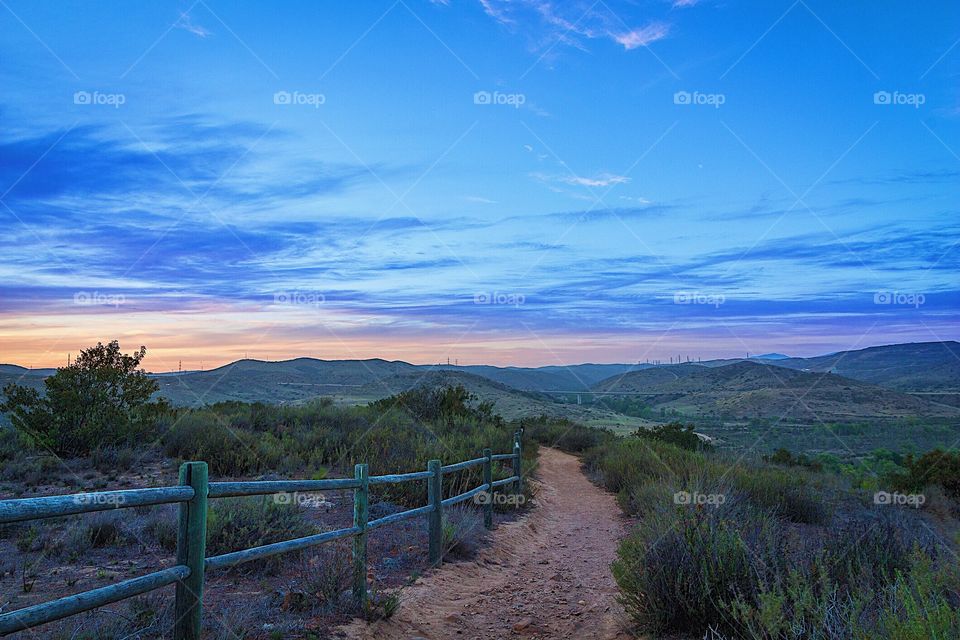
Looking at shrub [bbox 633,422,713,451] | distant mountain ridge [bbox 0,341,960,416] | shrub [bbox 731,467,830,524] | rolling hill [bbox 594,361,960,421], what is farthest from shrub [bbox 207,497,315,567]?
rolling hill [bbox 594,361,960,421]

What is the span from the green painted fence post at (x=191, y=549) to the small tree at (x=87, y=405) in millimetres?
11977

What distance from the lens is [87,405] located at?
49.0ft

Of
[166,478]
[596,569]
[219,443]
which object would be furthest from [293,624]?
[219,443]

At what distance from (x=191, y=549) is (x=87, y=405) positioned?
12.7 metres

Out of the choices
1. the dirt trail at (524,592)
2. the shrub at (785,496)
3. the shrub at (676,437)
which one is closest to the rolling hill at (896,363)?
the shrub at (676,437)

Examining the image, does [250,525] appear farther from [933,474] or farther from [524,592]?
[933,474]

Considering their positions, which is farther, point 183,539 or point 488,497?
point 488,497

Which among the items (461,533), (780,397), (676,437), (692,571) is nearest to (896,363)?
(780,397)

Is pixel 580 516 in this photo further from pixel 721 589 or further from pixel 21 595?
pixel 21 595

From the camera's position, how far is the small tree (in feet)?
47.1

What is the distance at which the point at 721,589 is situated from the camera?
551 centimetres

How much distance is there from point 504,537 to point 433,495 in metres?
2.85

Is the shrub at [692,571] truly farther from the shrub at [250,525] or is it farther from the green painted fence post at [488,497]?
the green painted fence post at [488,497]

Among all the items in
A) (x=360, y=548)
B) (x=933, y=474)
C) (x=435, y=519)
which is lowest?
(x=933, y=474)
